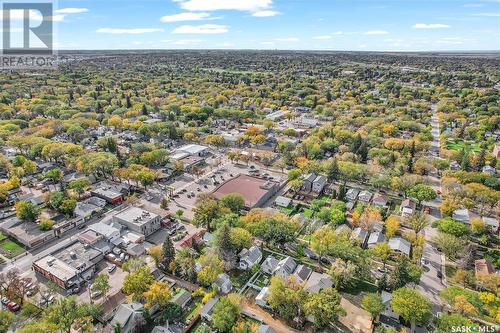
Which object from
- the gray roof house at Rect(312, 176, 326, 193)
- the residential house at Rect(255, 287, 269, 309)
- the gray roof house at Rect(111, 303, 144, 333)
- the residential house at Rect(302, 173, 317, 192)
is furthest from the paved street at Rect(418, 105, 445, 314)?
the gray roof house at Rect(111, 303, 144, 333)

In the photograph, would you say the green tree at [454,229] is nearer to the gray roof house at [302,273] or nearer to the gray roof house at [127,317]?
the gray roof house at [302,273]

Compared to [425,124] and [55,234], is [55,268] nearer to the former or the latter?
[55,234]

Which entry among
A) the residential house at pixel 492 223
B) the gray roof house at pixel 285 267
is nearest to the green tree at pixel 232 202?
the gray roof house at pixel 285 267

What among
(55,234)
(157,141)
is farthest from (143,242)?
(157,141)

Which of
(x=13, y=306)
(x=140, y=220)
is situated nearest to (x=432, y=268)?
(x=140, y=220)

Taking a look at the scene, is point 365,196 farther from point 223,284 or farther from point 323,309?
point 223,284

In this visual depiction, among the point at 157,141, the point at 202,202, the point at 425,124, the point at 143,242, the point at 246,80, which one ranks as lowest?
the point at 143,242
